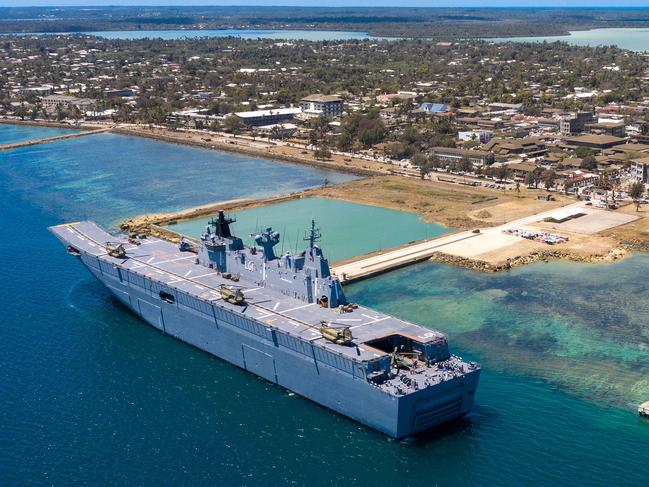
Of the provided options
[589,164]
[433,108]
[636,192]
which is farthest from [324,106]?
[636,192]

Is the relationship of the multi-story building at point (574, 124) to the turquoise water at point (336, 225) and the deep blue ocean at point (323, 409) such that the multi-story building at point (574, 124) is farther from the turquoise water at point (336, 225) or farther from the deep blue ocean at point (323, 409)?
the deep blue ocean at point (323, 409)

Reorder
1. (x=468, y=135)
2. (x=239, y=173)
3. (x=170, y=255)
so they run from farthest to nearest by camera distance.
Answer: (x=468, y=135), (x=239, y=173), (x=170, y=255)

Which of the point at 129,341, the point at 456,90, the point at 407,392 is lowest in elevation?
the point at 456,90

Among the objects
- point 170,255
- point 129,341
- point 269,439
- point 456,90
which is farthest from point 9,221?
point 456,90

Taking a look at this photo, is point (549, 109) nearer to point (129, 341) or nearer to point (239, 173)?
point (239, 173)

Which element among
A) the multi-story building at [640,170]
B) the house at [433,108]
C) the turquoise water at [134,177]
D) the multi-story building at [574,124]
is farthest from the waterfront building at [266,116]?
the multi-story building at [640,170]

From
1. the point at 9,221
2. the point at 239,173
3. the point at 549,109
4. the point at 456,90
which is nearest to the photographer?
the point at 9,221

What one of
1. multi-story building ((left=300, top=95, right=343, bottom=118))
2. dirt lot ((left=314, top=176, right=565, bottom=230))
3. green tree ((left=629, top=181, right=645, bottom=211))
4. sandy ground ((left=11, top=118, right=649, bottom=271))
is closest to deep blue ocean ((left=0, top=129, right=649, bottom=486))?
sandy ground ((left=11, top=118, right=649, bottom=271))
